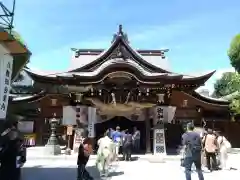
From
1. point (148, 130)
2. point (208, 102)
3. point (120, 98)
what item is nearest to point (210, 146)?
point (148, 130)

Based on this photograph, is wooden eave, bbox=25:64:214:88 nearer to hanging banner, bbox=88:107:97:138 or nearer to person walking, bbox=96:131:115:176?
hanging banner, bbox=88:107:97:138

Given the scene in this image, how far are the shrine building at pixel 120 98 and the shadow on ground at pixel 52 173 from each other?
586 centimetres

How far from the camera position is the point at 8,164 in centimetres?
776

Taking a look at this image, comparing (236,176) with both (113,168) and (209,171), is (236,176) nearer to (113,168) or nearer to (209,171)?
(209,171)

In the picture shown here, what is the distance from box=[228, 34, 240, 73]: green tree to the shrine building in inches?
254

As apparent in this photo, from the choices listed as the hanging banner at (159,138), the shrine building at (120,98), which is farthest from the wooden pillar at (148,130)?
the hanging banner at (159,138)

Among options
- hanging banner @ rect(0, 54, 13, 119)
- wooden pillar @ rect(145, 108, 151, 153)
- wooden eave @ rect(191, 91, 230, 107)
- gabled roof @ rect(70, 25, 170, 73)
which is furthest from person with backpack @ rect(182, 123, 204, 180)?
wooden eave @ rect(191, 91, 230, 107)

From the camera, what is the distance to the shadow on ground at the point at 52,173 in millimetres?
12281

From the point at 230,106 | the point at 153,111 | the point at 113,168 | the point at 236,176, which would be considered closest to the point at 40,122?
the point at 153,111

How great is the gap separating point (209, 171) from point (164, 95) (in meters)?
7.35

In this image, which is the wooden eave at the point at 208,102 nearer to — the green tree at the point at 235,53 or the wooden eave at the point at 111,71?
the wooden eave at the point at 111,71

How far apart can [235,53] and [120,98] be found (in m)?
12.8

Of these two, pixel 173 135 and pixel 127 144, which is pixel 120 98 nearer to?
pixel 127 144

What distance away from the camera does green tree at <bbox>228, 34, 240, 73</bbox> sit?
28641 millimetres
